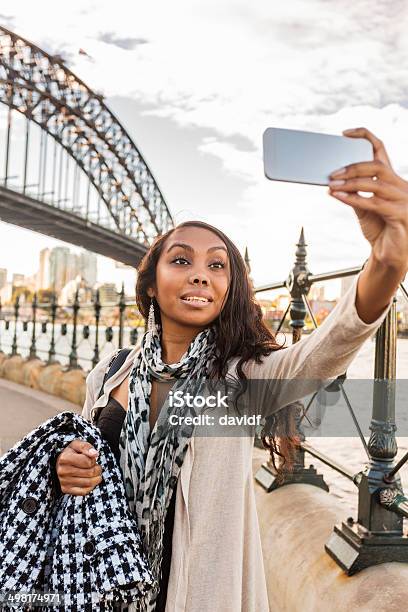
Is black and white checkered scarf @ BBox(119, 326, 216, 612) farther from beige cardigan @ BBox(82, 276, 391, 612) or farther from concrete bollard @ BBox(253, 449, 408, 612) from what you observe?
concrete bollard @ BBox(253, 449, 408, 612)

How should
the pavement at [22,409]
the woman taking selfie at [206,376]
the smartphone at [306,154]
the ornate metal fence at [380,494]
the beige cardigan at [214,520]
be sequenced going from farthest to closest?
the pavement at [22,409], the ornate metal fence at [380,494], the beige cardigan at [214,520], the woman taking selfie at [206,376], the smartphone at [306,154]

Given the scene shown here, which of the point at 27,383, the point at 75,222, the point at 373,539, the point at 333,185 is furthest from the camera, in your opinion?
the point at 75,222

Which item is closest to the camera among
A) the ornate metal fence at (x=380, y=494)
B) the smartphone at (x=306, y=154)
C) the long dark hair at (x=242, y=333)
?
the smartphone at (x=306, y=154)

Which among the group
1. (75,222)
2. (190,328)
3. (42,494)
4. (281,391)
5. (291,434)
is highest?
(75,222)

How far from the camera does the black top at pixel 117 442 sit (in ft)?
3.92

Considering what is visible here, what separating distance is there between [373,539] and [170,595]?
62cm

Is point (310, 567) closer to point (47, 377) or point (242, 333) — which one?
point (242, 333)

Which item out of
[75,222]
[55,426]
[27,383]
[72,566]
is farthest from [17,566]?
[75,222]

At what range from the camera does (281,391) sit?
46.7 inches

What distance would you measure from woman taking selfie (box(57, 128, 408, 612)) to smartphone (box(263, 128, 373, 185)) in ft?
0.18

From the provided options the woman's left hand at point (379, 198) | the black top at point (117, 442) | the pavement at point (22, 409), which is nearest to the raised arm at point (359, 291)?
the woman's left hand at point (379, 198)

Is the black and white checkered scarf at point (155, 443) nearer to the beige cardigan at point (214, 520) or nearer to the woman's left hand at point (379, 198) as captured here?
the beige cardigan at point (214, 520)

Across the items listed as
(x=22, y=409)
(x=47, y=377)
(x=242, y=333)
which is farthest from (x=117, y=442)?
(x=47, y=377)

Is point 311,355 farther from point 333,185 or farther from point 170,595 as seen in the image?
point 170,595
